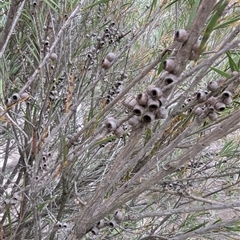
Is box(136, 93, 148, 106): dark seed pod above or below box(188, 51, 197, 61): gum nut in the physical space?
below

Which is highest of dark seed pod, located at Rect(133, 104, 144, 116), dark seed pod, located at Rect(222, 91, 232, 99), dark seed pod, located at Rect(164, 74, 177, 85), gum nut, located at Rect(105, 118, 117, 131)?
dark seed pod, located at Rect(222, 91, 232, 99)

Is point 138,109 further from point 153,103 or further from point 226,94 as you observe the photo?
point 226,94

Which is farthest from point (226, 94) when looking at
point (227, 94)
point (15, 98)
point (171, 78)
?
point (15, 98)

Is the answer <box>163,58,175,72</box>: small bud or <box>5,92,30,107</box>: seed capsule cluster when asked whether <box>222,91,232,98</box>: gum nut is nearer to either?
<box>163,58,175,72</box>: small bud

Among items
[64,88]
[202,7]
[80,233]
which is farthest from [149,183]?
[64,88]

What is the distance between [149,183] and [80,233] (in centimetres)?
15

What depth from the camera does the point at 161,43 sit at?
129cm

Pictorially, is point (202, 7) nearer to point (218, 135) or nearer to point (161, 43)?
point (218, 135)

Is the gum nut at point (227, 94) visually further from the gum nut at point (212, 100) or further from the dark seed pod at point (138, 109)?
the dark seed pod at point (138, 109)

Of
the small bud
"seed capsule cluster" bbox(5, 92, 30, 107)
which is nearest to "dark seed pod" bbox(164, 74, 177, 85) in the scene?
the small bud

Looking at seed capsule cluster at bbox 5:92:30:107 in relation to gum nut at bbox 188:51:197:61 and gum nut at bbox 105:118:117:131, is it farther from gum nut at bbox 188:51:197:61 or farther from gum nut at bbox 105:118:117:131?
gum nut at bbox 188:51:197:61

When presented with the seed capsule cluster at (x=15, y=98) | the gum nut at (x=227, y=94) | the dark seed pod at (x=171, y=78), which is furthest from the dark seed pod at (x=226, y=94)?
the seed capsule cluster at (x=15, y=98)

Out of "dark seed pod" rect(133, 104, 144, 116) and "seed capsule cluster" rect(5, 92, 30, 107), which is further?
"seed capsule cluster" rect(5, 92, 30, 107)

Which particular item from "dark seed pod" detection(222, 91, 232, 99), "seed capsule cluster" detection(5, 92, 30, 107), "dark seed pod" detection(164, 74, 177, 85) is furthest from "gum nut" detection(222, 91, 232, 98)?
"seed capsule cluster" detection(5, 92, 30, 107)
